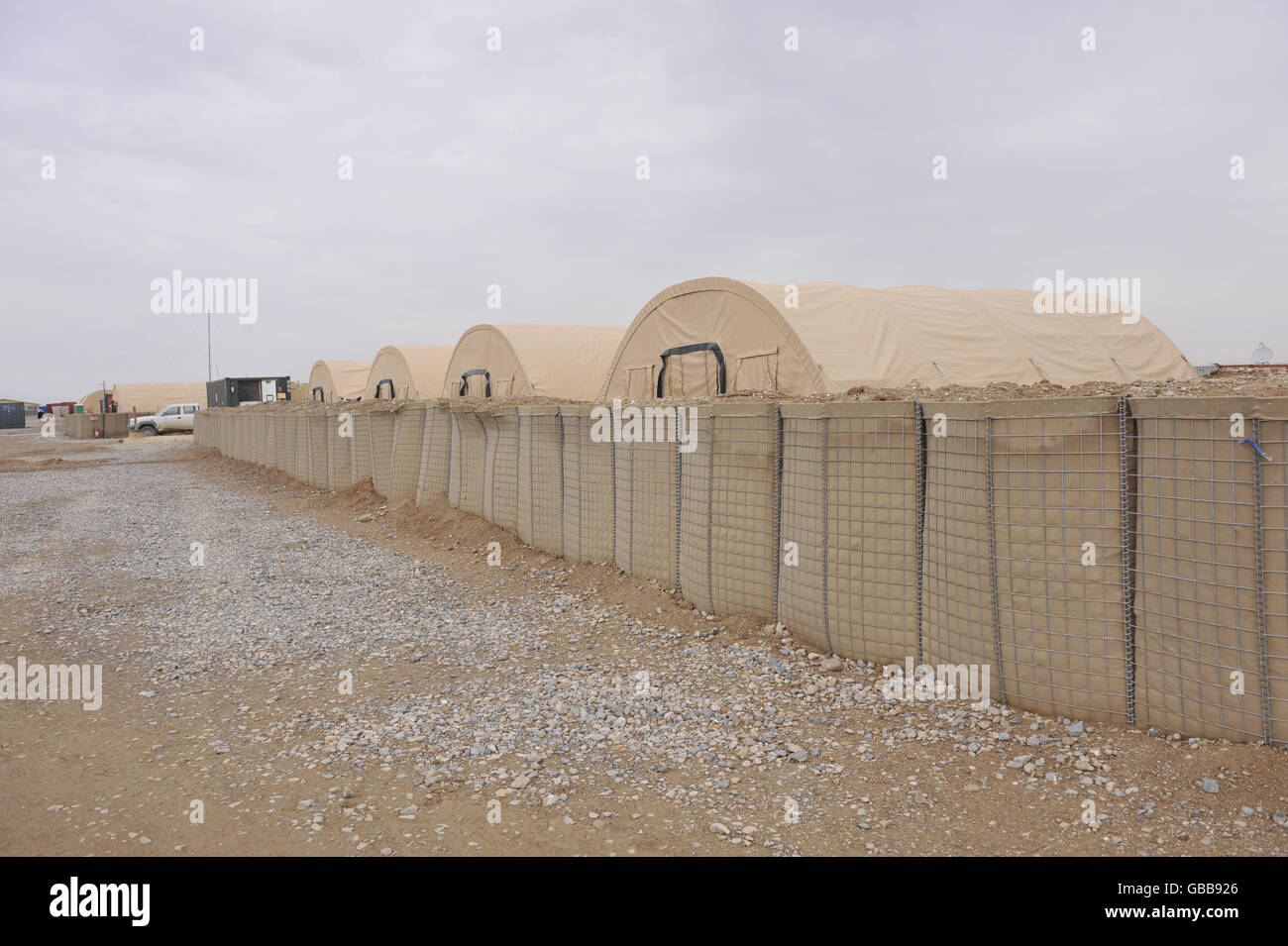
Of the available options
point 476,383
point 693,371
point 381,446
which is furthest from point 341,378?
point 693,371

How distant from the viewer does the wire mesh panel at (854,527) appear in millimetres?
5711

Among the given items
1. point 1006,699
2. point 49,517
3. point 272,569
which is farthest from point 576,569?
point 49,517

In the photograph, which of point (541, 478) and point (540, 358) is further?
point (540, 358)

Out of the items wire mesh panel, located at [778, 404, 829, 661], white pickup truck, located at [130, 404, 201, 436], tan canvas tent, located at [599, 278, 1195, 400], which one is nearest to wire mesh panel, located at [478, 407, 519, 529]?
tan canvas tent, located at [599, 278, 1195, 400]

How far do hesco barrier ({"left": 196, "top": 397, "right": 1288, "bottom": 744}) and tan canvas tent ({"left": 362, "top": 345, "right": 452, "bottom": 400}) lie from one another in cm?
2308

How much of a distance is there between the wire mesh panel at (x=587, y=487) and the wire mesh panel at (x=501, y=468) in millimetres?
1622

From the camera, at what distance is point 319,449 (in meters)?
20.4

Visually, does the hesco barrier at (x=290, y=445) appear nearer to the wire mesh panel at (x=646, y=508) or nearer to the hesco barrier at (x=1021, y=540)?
the wire mesh panel at (x=646, y=508)

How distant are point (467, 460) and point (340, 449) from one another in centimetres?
671

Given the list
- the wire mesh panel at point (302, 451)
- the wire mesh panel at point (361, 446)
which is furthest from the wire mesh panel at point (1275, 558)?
the wire mesh panel at point (302, 451)

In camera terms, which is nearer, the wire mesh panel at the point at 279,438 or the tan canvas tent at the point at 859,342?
the tan canvas tent at the point at 859,342

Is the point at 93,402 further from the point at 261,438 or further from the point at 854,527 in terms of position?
the point at 854,527

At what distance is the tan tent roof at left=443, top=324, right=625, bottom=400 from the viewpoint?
22281 mm

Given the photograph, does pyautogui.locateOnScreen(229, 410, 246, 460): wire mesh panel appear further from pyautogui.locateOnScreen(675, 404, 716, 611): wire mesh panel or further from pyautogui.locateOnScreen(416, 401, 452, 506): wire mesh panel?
pyautogui.locateOnScreen(675, 404, 716, 611): wire mesh panel
